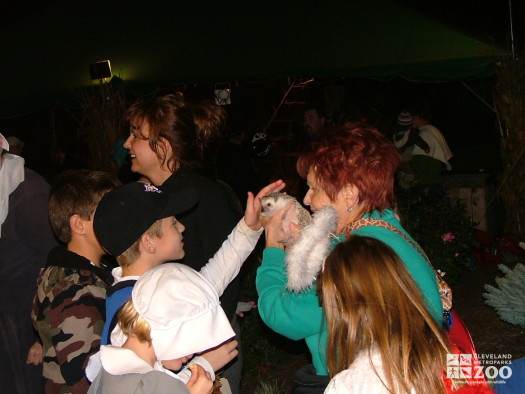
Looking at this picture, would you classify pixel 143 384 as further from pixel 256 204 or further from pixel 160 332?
pixel 256 204

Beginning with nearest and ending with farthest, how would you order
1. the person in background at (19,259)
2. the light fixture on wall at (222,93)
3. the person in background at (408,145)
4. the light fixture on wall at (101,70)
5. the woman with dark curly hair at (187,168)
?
1. the woman with dark curly hair at (187,168)
2. the person in background at (19,259)
3. the person in background at (408,145)
4. the light fixture on wall at (101,70)
5. the light fixture on wall at (222,93)

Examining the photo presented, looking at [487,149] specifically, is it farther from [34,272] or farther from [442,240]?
[34,272]

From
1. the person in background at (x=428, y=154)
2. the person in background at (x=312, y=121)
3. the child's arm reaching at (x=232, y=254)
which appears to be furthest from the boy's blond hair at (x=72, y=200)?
the person in background at (x=428, y=154)

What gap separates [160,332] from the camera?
2.05 metres

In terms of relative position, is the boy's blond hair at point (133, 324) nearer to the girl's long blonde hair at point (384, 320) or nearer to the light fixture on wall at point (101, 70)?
the girl's long blonde hair at point (384, 320)

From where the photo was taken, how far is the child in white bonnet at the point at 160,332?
204 centimetres

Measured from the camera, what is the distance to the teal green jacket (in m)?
2.34

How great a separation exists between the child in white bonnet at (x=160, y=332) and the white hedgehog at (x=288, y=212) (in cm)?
55

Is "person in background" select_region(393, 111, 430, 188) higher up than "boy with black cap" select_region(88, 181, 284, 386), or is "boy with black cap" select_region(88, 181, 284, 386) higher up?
"boy with black cap" select_region(88, 181, 284, 386)

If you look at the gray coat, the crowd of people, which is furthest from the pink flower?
the gray coat

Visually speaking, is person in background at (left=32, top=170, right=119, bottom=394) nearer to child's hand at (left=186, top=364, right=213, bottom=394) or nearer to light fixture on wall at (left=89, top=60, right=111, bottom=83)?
child's hand at (left=186, top=364, right=213, bottom=394)

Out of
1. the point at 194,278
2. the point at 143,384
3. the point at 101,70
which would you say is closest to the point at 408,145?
the point at 101,70

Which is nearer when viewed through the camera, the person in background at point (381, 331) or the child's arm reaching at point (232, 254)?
the person in background at point (381, 331)

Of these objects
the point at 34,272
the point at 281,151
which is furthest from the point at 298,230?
the point at 281,151
